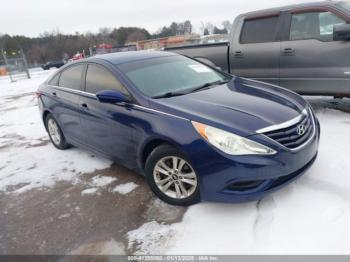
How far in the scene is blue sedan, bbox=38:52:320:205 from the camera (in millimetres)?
2795

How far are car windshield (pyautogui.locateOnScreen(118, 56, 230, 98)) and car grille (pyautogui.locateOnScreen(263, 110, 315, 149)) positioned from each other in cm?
121

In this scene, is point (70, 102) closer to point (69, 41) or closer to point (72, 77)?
point (72, 77)

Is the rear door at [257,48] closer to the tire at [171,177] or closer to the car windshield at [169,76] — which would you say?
the car windshield at [169,76]

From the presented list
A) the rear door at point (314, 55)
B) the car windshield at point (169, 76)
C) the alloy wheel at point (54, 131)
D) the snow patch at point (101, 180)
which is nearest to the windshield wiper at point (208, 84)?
the car windshield at point (169, 76)

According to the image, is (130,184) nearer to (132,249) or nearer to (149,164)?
(149,164)

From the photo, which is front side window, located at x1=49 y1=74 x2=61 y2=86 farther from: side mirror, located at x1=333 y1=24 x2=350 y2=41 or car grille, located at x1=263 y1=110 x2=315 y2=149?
side mirror, located at x1=333 y1=24 x2=350 y2=41

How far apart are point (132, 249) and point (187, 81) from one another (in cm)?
207

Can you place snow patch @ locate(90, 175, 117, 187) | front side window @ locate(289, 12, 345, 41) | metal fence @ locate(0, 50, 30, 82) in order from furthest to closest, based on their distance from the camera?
metal fence @ locate(0, 50, 30, 82) → front side window @ locate(289, 12, 345, 41) → snow patch @ locate(90, 175, 117, 187)

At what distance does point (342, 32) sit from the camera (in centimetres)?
479

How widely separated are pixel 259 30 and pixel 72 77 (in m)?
3.42

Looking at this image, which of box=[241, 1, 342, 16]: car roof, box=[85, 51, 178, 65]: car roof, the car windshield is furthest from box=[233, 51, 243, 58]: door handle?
box=[85, 51, 178, 65]: car roof

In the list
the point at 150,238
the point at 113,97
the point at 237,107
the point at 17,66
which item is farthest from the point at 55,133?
the point at 17,66

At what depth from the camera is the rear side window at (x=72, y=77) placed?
4.59 metres

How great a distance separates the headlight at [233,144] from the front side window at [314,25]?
330cm
